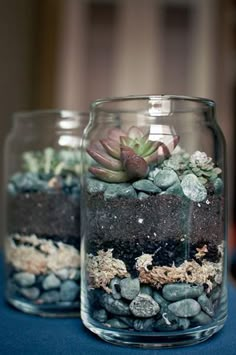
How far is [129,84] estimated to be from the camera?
8.85 feet

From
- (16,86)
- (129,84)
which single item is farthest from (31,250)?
(129,84)

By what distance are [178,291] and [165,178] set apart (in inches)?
4.3

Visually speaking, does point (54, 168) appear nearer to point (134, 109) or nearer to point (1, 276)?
point (134, 109)

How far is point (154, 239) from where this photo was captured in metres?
0.45

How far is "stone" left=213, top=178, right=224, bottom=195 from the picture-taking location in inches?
18.9

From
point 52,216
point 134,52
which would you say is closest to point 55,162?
point 52,216

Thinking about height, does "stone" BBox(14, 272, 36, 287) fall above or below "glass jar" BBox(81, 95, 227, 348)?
below

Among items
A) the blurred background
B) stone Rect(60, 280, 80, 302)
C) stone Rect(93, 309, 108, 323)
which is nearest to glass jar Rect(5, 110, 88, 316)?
stone Rect(60, 280, 80, 302)

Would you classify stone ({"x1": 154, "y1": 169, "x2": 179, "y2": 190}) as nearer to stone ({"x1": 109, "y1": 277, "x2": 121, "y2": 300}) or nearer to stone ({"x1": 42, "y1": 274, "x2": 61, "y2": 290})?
stone ({"x1": 109, "y1": 277, "x2": 121, "y2": 300})

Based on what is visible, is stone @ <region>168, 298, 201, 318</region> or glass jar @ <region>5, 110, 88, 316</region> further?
glass jar @ <region>5, 110, 88, 316</region>

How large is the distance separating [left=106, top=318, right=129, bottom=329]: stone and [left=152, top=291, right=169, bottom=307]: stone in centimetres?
4

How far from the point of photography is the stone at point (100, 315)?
466 mm

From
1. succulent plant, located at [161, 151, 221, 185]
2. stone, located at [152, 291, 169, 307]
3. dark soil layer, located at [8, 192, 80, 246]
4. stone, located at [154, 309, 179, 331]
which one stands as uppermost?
succulent plant, located at [161, 151, 221, 185]

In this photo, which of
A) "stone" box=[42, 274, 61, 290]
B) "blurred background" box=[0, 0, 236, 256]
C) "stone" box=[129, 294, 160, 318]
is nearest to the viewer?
"stone" box=[129, 294, 160, 318]
